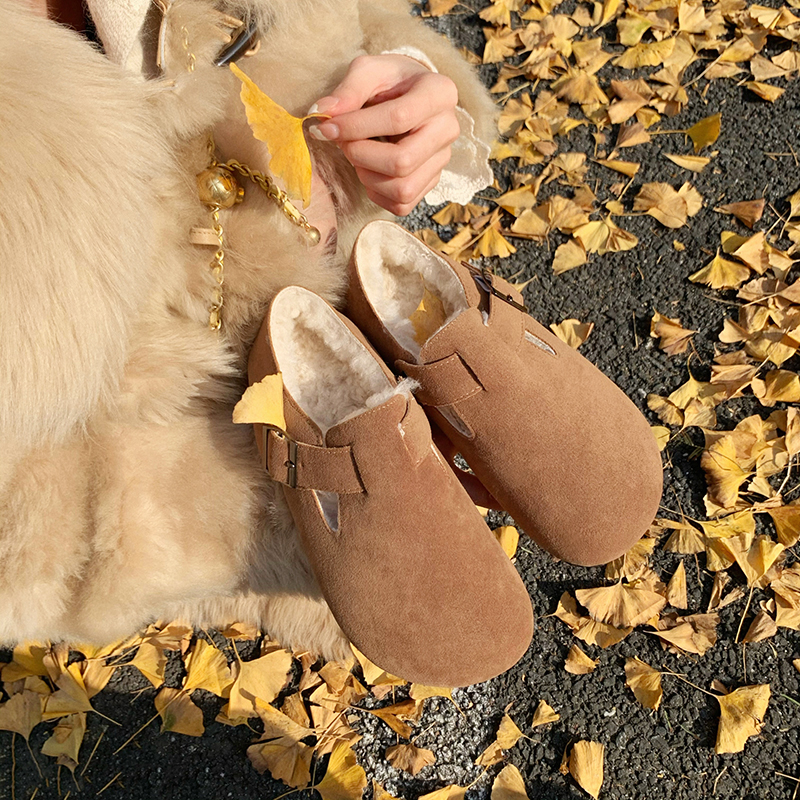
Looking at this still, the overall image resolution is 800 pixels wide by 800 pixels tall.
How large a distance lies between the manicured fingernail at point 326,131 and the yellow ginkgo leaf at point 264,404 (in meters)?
0.31

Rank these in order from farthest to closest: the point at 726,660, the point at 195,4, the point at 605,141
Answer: the point at 605,141 → the point at 726,660 → the point at 195,4

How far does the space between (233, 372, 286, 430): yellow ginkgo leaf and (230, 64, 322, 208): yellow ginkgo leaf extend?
229mm

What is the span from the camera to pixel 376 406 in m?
0.81

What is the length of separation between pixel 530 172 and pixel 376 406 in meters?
0.98

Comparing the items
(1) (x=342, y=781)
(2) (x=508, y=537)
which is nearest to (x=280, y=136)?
(2) (x=508, y=537)

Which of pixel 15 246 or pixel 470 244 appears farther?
pixel 470 244

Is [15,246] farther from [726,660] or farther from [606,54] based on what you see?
[606,54]

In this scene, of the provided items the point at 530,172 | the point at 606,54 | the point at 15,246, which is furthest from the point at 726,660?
the point at 606,54

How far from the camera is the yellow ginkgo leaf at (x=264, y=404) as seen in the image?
758 millimetres

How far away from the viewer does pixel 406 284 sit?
3.17 ft

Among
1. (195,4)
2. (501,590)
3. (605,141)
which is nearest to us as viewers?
(195,4)

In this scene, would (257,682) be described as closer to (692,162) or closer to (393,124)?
(393,124)

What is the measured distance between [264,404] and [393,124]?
397 millimetres

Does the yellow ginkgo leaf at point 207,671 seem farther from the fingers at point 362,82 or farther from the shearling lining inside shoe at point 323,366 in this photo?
the fingers at point 362,82
